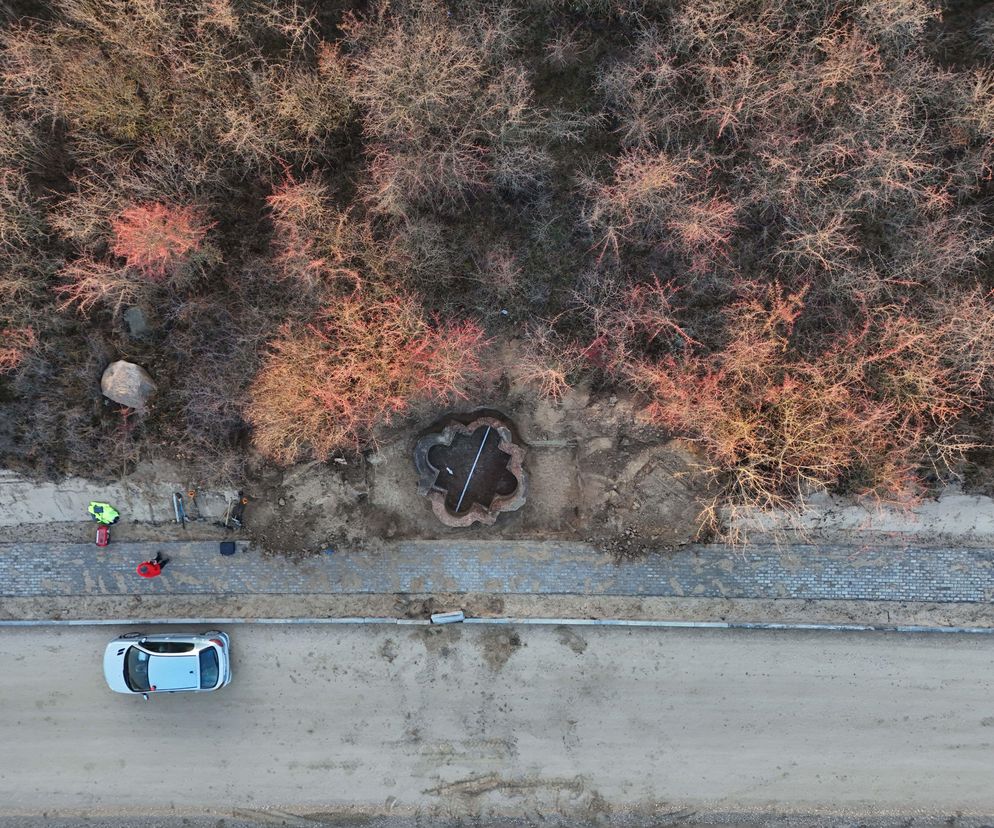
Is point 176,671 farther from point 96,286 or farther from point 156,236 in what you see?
point 156,236

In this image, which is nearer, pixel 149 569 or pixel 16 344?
pixel 16 344

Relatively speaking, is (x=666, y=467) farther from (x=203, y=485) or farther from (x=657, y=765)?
(x=203, y=485)

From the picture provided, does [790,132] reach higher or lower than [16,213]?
higher

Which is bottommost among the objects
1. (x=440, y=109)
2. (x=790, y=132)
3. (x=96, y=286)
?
(x=96, y=286)

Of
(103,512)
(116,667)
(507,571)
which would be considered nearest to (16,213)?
(103,512)

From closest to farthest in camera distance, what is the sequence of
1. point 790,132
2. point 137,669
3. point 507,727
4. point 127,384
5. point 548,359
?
point 790,132 → point 127,384 → point 548,359 → point 137,669 → point 507,727

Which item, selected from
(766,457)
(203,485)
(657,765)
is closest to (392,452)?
(203,485)
